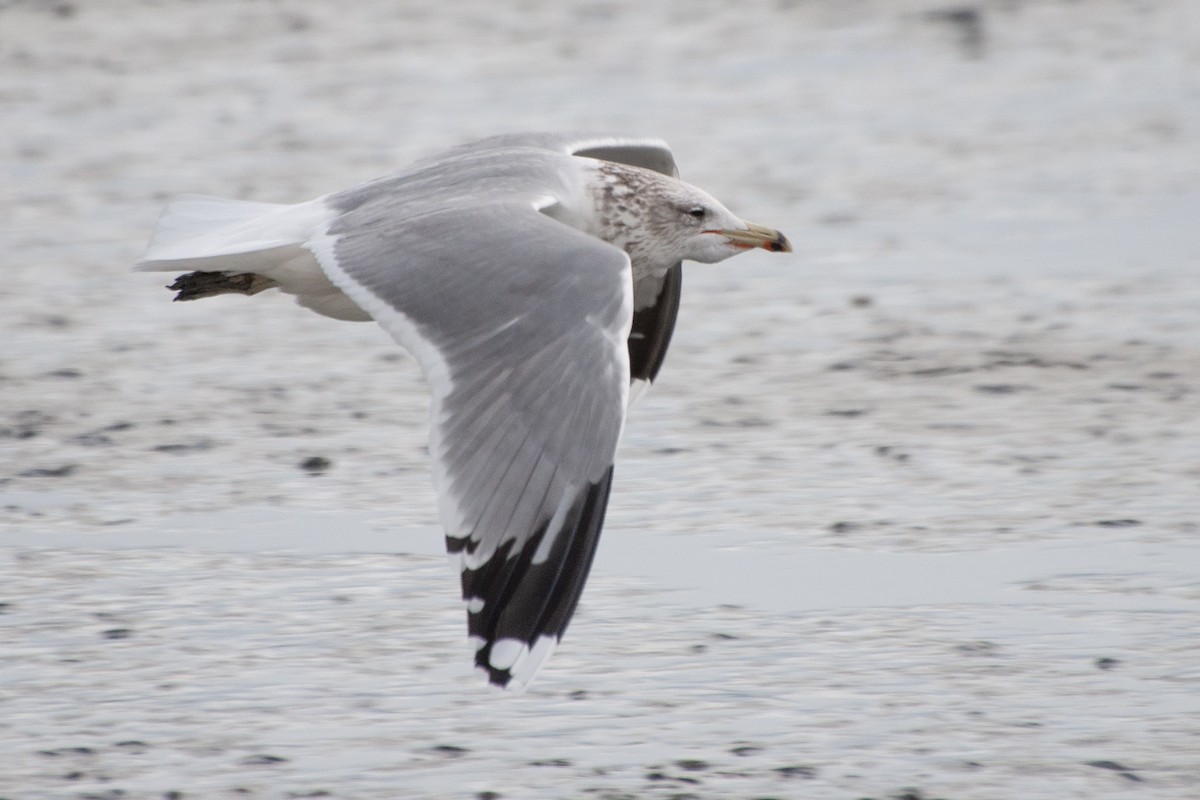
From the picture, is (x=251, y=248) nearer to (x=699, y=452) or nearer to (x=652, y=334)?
(x=652, y=334)

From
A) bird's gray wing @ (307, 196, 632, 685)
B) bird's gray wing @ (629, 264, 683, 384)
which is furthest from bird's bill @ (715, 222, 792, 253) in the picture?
bird's gray wing @ (307, 196, 632, 685)

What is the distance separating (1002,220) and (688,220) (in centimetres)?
281

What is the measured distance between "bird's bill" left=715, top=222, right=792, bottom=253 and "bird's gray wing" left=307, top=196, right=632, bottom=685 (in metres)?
1.00

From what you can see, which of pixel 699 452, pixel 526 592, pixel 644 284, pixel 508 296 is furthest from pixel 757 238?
pixel 526 592

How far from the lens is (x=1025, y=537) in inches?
219

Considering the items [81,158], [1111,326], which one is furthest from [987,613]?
[81,158]

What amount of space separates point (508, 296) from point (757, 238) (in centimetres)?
146

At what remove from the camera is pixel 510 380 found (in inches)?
173

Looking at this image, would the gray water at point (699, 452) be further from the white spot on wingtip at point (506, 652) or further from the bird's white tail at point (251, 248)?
the bird's white tail at point (251, 248)

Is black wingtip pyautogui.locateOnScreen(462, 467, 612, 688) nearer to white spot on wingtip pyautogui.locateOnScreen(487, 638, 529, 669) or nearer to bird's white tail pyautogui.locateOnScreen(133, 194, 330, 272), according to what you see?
white spot on wingtip pyautogui.locateOnScreen(487, 638, 529, 669)

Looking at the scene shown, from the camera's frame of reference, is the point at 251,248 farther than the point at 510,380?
Yes

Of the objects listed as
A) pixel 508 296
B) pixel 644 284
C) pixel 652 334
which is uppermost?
pixel 508 296

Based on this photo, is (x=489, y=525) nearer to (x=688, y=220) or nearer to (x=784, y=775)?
(x=784, y=775)

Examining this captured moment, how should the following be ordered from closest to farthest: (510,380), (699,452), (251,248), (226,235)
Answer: (510,380), (251,248), (226,235), (699,452)
